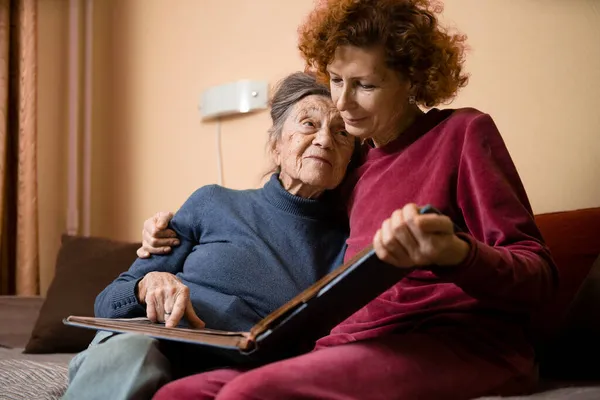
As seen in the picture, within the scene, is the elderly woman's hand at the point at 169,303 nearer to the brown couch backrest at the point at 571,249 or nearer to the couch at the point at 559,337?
the couch at the point at 559,337

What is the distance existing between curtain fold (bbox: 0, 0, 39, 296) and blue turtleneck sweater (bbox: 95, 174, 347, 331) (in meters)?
1.21

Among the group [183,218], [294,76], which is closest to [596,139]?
[294,76]

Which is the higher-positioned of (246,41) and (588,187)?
(246,41)

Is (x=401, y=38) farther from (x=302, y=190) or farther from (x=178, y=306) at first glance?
(x=178, y=306)

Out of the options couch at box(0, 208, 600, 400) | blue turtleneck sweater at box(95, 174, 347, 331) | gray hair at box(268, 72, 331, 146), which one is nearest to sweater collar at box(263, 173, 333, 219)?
blue turtleneck sweater at box(95, 174, 347, 331)

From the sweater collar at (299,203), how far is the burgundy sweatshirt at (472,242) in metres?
0.22

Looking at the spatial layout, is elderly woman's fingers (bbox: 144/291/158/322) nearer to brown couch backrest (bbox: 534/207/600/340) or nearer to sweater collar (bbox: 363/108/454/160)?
sweater collar (bbox: 363/108/454/160)

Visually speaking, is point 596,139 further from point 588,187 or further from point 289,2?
point 289,2

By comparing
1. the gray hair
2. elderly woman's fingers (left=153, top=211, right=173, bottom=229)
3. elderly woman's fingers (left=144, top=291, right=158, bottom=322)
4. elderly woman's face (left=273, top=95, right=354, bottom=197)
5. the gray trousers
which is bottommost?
the gray trousers

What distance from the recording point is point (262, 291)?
4.29 ft

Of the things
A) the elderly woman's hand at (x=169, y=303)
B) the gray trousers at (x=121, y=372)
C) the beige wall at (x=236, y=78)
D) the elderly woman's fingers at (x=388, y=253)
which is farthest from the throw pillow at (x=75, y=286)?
the elderly woman's fingers at (x=388, y=253)

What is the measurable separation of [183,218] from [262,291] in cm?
25

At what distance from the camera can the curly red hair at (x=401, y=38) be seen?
1.16 metres

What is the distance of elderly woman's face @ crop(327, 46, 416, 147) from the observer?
115cm
